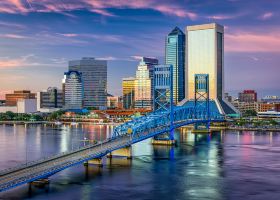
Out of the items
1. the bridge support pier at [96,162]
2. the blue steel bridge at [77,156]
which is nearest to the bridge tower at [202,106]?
the blue steel bridge at [77,156]

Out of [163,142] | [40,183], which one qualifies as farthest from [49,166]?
[163,142]

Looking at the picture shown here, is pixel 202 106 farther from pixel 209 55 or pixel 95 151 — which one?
pixel 95 151

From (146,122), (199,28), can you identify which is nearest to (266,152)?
(146,122)

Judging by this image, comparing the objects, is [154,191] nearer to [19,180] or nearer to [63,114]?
[19,180]

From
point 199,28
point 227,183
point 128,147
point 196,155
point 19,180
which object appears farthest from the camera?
point 199,28

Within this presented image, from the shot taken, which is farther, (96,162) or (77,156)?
(96,162)

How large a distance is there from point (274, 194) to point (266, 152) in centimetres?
2670

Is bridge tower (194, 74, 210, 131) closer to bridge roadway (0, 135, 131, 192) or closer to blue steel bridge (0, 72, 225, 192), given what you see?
blue steel bridge (0, 72, 225, 192)

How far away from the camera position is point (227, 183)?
4100cm

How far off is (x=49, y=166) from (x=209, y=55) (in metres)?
125

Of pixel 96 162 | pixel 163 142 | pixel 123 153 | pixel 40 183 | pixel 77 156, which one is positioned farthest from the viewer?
pixel 163 142

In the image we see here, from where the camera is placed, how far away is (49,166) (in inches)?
1564

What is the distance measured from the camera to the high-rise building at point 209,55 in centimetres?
15838

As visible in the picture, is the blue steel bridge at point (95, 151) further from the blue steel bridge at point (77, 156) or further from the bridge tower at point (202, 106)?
the bridge tower at point (202, 106)
